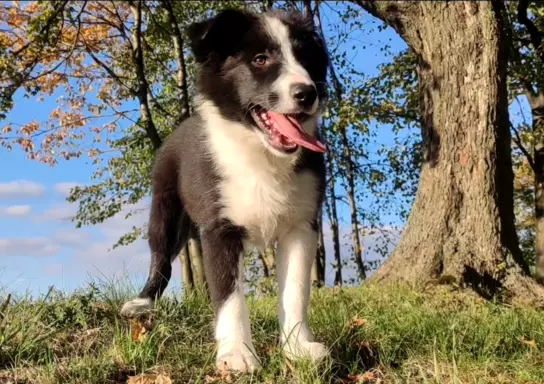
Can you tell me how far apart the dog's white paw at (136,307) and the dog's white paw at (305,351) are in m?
1.21

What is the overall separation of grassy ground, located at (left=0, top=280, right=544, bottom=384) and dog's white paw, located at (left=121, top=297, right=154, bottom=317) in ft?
0.30

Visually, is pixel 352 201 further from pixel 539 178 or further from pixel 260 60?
pixel 260 60

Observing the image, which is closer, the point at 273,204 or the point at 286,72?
the point at 286,72

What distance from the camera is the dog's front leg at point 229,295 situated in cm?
335

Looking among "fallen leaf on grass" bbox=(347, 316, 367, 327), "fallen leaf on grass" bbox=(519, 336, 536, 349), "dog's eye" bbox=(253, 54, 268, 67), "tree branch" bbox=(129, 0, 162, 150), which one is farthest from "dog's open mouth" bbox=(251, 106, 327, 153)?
"tree branch" bbox=(129, 0, 162, 150)

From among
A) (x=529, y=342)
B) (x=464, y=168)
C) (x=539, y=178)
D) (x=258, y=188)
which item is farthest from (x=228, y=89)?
(x=539, y=178)

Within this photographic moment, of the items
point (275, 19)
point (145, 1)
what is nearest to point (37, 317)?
point (275, 19)

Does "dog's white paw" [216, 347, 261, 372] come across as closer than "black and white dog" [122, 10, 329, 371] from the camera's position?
Yes

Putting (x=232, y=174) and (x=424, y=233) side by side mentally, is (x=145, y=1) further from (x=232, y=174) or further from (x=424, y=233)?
(x=232, y=174)

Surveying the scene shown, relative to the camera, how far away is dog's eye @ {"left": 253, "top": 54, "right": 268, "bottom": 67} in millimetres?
3659

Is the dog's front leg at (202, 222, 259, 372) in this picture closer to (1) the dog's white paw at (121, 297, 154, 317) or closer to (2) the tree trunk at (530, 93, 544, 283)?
(1) the dog's white paw at (121, 297, 154, 317)

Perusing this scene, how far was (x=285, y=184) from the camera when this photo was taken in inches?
149

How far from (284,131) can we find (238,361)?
1.30 meters

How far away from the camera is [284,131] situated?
11.8 ft
